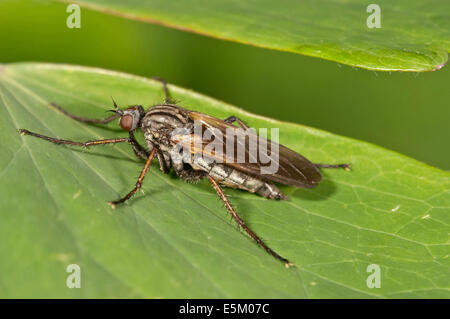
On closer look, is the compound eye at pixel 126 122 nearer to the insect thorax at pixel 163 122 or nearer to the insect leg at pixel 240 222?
the insect thorax at pixel 163 122

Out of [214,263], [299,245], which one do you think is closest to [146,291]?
[214,263]

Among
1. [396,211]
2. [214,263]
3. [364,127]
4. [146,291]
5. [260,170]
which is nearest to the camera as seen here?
[146,291]

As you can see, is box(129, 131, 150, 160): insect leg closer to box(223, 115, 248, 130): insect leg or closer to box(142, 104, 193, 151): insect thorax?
box(142, 104, 193, 151): insect thorax

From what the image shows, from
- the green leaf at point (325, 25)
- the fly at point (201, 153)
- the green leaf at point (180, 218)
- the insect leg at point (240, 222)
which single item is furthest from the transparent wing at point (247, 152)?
the green leaf at point (325, 25)

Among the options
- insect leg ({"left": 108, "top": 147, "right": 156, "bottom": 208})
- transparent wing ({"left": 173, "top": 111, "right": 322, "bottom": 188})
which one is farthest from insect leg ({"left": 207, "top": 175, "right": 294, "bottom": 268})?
insect leg ({"left": 108, "top": 147, "right": 156, "bottom": 208})

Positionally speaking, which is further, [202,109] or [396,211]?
[202,109]

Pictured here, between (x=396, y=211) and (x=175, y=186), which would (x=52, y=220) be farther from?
(x=396, y=211)

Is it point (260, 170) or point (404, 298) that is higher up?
point (260, 170)
